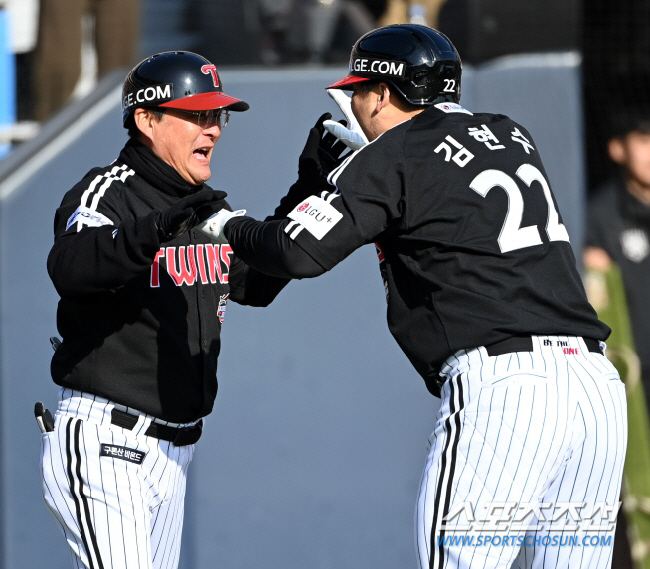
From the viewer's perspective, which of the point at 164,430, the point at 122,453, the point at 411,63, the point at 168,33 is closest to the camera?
the point at 411,63

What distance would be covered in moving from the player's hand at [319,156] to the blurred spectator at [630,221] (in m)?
1.97

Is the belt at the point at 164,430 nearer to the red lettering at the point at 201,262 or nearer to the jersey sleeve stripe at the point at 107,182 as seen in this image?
the red lettering at the point at 201,262

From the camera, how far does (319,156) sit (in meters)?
3.03

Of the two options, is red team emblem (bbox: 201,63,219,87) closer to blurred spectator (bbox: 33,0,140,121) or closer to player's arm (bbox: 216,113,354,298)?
player's arm (bbox: 216,113,354,298)

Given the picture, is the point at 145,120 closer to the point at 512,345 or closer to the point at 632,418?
the point at 512,345

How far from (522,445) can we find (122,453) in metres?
1.12

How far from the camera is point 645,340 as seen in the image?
469 centimetres

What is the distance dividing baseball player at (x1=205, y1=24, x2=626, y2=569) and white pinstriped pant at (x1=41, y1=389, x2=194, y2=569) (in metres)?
0.67

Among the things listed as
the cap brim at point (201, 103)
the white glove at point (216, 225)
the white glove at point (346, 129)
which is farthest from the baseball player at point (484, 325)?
the cap brim at point (201, 103)

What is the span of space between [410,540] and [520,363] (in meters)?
2.32

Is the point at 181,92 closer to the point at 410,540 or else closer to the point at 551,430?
the point at 551,430

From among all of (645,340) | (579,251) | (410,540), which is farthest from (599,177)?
(410,540)

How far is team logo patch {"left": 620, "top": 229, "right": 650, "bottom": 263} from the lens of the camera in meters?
4.73

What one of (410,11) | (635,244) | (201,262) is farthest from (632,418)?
(201,262)
